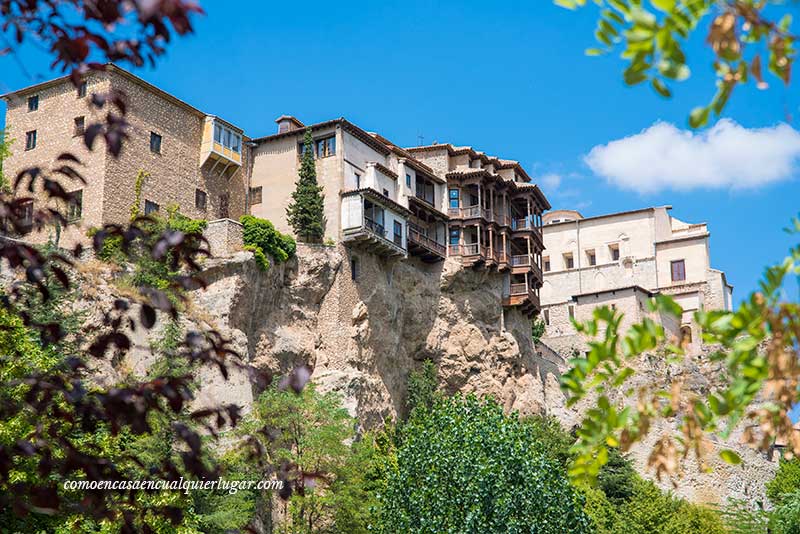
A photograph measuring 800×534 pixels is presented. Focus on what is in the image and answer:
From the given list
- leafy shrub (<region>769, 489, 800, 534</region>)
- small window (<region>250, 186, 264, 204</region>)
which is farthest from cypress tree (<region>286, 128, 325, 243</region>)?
leafy shrub (<region>769, 489, 800, 534</region>)

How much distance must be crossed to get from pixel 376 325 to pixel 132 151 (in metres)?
13.4

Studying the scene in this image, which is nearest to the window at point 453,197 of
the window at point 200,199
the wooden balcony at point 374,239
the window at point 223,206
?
the wooden balcony at point 374,239

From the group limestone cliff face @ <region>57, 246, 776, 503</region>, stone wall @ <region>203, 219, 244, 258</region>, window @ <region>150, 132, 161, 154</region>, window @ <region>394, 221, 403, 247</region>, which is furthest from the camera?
window @ <region>394, 221, 403, 247</region>

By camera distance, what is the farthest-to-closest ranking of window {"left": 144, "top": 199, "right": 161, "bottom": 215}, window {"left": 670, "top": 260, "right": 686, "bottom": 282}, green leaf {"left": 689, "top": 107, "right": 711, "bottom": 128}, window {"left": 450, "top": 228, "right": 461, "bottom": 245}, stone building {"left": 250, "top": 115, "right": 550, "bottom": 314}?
window {"left": 670, "top": 260, "right": 686, "bottom": 282}
window {"left": 450, "top": 228, "right": 461, "bottom": 245}
stone building {"left": 250, "top": 115, "right": 550, "bottom": 314}
window {"left": 144, "top": 199, "right": 161, "bottom": 215}
green leaf {"left": 689, "top": 107, "right": 711, "bottom": 128}

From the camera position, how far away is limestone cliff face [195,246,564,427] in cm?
4681

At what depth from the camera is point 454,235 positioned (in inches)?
2311

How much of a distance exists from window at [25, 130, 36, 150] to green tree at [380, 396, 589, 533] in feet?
69.6

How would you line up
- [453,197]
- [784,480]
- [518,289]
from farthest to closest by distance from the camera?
[784,480]
[518,289]
[453,197]

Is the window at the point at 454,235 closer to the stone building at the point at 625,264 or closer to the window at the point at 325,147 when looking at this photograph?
the window at the point at 325,147

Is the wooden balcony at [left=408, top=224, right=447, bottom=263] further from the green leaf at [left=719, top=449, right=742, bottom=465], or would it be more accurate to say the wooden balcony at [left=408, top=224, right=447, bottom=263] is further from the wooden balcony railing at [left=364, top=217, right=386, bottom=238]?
the green leaf at [left=719, top=449, right=742, bottom=465]

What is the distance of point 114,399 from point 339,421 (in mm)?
37258

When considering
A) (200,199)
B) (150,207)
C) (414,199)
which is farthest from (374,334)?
(150,207)

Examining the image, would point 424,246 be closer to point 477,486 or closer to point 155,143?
point 155,143

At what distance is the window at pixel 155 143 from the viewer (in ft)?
159
